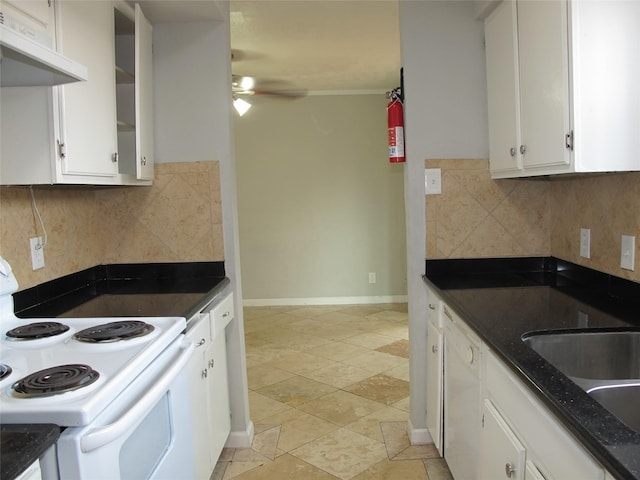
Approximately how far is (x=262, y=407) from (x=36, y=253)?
168cm

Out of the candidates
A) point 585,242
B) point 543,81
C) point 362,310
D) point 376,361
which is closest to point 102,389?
point 543,81

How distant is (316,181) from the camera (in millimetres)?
5598

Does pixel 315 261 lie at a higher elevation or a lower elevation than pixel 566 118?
lower

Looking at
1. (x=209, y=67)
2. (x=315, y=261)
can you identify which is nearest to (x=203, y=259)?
(x=209, y=67)

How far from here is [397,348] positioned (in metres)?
4.19

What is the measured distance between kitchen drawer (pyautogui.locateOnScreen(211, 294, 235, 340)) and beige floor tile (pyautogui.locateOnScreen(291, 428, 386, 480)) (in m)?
0.77

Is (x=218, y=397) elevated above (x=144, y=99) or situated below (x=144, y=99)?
below

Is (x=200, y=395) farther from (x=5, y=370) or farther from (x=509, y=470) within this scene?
(x=509, y=470)

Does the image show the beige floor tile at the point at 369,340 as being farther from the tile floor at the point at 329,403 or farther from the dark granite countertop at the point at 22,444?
the dark granite countertop at the point at 22,444

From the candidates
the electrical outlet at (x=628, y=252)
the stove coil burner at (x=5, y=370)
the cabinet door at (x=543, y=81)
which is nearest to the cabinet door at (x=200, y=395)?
the stove coil burner at (x=5, y=370)

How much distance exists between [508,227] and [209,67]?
1706 millimetres

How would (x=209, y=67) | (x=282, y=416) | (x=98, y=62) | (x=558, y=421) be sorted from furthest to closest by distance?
(x=282, y=416)
(x=209, y=67)
(x=98, y=62)
(x=558, y=421)

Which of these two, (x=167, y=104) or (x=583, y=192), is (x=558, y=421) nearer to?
(x=583, y=192)

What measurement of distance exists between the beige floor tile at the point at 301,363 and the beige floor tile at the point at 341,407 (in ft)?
1.71
